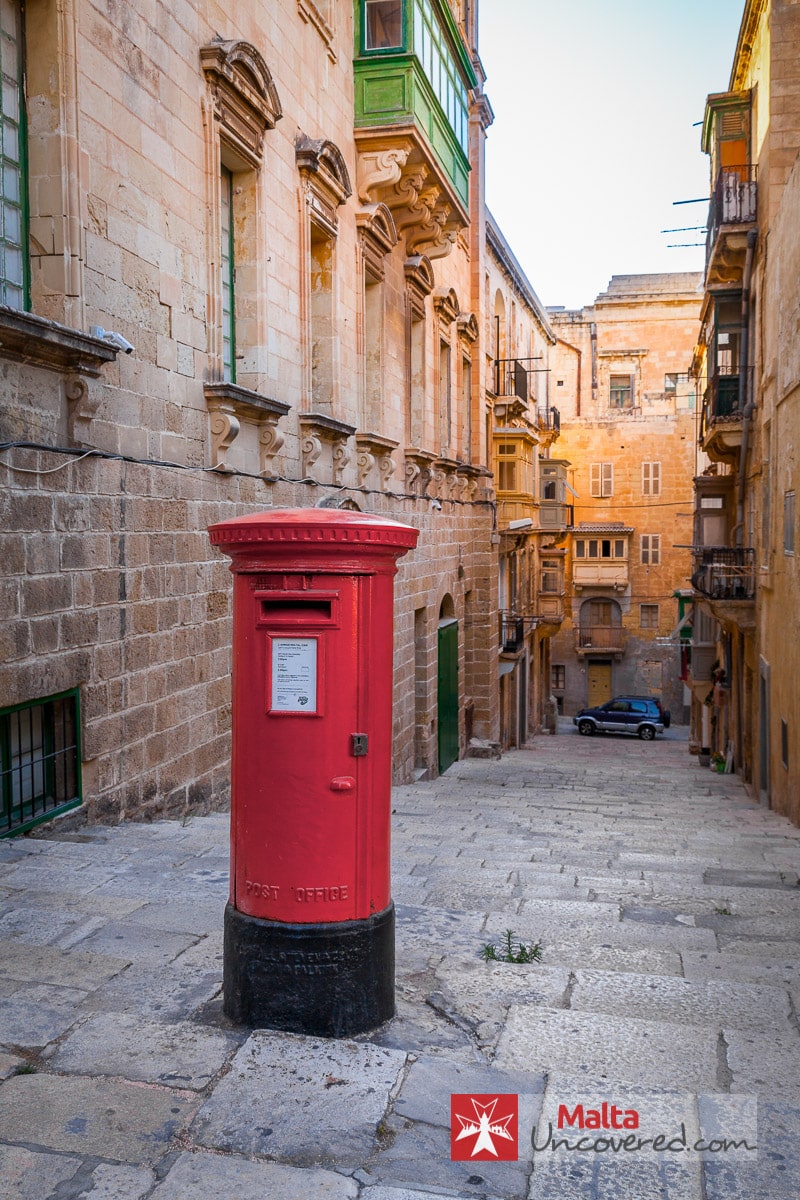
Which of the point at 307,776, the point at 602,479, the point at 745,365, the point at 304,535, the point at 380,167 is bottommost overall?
the point at 307,776

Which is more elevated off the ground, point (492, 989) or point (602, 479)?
point (602, 479)

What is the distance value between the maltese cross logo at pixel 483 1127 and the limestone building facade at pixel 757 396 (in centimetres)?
1033

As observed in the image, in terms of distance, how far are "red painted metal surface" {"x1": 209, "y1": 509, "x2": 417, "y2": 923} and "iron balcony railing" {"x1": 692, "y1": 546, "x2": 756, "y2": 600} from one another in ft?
48.9

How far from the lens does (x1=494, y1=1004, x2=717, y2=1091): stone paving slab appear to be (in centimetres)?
346

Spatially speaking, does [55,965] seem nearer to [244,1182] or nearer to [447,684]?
[244,1182]

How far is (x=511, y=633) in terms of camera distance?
27.8 meters

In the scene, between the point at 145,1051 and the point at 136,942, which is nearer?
the point at 145,1051

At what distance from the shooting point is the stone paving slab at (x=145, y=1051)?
10.9 feet

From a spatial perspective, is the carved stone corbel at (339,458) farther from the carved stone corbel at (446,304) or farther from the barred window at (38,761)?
the carved stone corbel at (446,304)

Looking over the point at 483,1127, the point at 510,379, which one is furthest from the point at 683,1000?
the point at 510,379

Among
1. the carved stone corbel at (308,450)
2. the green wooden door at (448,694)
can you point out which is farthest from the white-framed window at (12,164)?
the green wooden door at (448,694)

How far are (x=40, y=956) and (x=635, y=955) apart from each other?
8.76ft

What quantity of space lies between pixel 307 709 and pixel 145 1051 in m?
1.27

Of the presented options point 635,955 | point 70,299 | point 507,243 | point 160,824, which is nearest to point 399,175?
point 70,299
